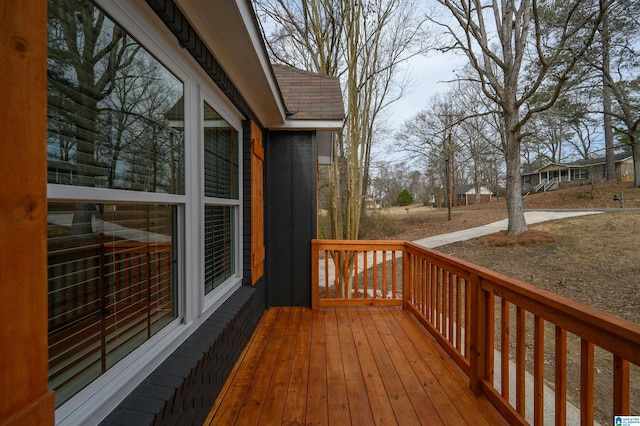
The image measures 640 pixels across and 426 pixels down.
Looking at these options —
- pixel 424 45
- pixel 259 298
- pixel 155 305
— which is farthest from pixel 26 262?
pixel 424 45

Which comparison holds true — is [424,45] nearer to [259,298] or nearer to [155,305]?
[259,298]

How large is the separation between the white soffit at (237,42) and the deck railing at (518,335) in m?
1.83

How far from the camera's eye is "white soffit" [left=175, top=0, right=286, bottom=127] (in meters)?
1.48

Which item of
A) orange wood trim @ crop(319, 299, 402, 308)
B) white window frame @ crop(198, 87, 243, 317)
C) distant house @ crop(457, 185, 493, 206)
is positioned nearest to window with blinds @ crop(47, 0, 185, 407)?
white window frame @ crop(198, 87, 243, 317)

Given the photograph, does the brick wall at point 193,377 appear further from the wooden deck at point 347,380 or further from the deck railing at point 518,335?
the deck railing at point 518,335

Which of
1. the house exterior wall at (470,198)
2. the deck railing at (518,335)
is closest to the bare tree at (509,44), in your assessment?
the deck railing at (518,335)

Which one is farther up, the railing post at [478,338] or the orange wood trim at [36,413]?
the orange wood trim at [36,413]

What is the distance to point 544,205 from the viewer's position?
52.7 feet

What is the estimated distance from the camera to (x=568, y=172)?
25406 millimetres

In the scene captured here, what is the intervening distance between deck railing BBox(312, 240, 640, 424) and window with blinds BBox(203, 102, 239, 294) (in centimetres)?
126

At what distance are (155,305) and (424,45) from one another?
7.54 metres

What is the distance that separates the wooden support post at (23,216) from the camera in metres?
0.59

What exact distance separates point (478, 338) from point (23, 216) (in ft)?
7.55

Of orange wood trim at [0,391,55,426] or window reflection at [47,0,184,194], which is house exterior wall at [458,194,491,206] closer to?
window reflection at [47,0,184,194]
